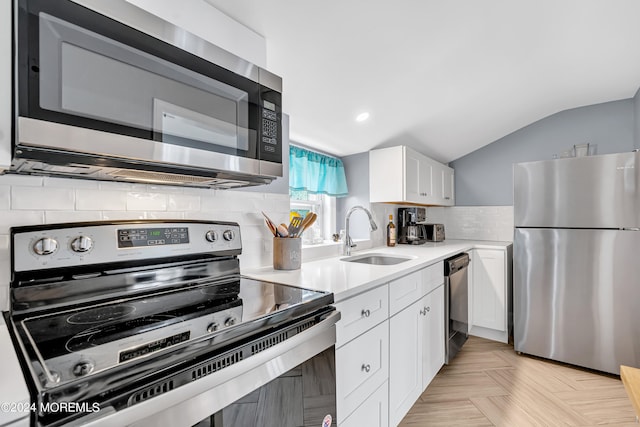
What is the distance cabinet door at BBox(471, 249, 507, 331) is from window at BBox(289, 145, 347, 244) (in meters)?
1.47

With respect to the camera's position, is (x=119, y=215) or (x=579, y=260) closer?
(x=119, y=215)

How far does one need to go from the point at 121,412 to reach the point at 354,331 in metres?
0.90

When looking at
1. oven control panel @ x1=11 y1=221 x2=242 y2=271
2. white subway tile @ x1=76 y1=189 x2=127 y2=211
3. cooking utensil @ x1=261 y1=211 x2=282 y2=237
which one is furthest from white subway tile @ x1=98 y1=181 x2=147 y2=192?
cooking utensil @ x1=261 y1=211 x2=282 y2=237

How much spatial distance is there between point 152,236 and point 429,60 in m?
1.81

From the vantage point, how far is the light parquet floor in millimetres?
1811

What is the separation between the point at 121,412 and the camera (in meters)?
0.54

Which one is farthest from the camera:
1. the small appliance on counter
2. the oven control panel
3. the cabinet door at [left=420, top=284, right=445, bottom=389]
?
the small appliance on counter

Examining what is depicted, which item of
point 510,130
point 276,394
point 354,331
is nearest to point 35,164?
point 276,394

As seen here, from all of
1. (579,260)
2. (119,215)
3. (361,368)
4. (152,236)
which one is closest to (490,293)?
(579,260)

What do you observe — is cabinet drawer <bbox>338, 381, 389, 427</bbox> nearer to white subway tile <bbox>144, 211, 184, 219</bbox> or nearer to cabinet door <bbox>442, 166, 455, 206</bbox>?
white subway tile <bbox>144, 211, 184, 219</bbox>

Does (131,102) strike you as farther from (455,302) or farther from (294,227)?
(455,302)

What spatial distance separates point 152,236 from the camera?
1107 mm

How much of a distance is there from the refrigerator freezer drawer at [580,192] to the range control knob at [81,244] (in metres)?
2.91

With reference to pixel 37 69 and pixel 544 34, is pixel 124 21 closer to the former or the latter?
pixel 37 69
